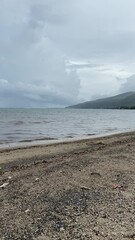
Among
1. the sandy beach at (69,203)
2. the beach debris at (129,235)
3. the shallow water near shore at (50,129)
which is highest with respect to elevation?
the sandy beach at (69,203)

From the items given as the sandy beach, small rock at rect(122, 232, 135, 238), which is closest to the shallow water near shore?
the sandy beach

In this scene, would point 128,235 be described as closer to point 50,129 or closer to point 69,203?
point 69,203

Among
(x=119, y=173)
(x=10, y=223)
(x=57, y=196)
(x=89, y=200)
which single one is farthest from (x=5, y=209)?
(x=119, y=173)

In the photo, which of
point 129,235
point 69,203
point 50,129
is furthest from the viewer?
point 50,129

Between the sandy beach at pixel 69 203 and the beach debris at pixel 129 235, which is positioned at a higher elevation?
the sandy beach at pixel 69 203

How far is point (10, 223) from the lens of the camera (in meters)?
5.89

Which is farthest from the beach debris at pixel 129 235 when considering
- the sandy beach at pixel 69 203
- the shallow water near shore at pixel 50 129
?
the shallow water near shore at pixel 50 129

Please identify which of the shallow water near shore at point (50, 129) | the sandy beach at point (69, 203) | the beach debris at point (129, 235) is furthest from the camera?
the shallow water near shore at point (50, 129)

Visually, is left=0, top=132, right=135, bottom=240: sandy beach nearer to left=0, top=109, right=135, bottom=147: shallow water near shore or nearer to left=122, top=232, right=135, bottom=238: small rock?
left=122, top=232, right=135, bottom=238: small rock

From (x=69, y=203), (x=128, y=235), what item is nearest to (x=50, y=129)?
(x=69, y=203)

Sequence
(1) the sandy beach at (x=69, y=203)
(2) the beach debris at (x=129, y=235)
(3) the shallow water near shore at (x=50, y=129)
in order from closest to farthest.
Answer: (2) the beach debris at (x=129, y=235) → (1) the sandy beach at (x=69, y=203) → (3) the shallow water near shore at (x=50, y=129)

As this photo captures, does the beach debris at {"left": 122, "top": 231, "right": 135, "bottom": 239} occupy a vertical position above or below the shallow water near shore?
above

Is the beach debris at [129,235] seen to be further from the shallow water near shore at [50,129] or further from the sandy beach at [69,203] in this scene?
the shallow water near shore at [50,129]

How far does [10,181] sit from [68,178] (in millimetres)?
1715
